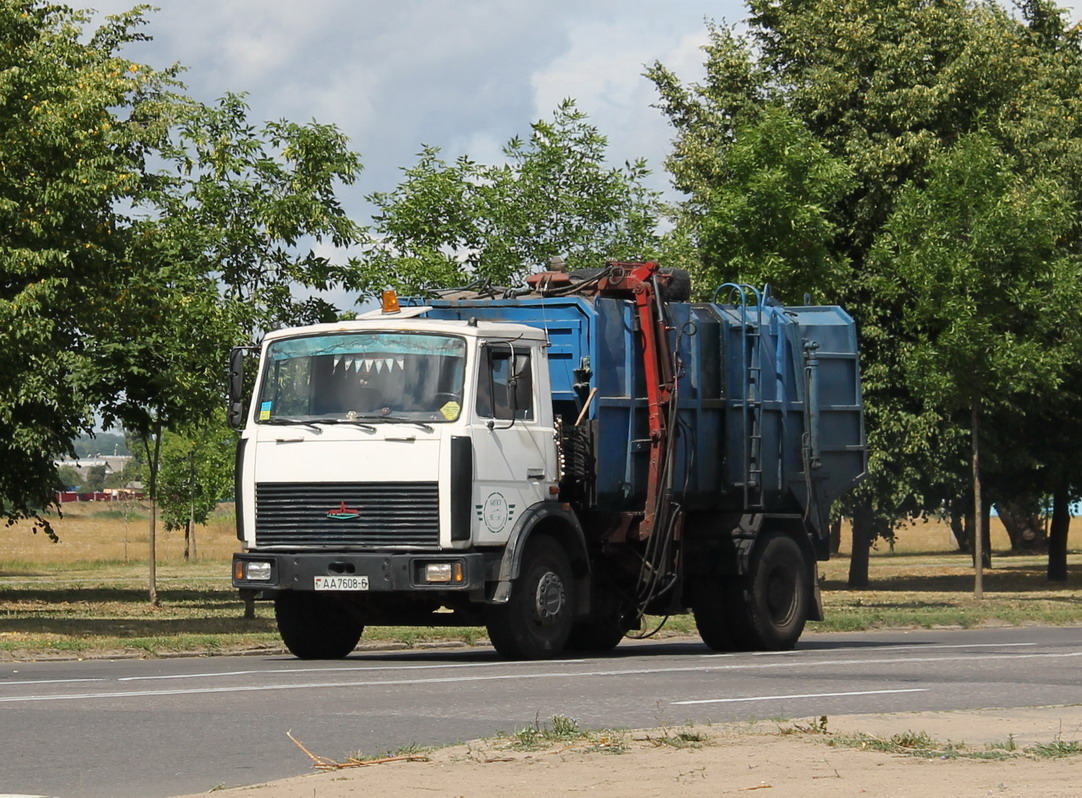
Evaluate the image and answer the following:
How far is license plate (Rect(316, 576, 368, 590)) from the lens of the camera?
15.2 m

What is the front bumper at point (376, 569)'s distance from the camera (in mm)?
15148

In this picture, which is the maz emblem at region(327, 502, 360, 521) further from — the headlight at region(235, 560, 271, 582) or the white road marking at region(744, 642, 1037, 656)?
the white road marking at region(744, 642, 1037, 656)

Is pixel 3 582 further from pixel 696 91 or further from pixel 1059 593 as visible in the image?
pixel 1059 593

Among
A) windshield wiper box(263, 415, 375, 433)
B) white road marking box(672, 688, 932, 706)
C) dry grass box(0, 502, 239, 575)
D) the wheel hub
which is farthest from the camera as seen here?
dry grass box(0, 502, 239, 575)

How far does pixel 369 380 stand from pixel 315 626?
8.79 ft

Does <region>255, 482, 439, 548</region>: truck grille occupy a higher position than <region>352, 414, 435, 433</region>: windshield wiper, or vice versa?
<region>352, 414, 435, 433</region>: windshield wiper

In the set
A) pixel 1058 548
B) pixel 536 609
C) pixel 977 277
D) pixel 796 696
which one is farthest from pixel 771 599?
pixel 1058 548

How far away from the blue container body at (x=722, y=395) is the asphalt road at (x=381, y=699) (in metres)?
1.73

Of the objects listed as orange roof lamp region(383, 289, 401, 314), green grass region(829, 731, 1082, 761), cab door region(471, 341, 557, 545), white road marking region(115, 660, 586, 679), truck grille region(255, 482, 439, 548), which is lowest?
white road marking region(115, 660, 586, 679)

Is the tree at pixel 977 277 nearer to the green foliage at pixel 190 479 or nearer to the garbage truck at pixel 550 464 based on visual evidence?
the garbage truck at pixel 550 464

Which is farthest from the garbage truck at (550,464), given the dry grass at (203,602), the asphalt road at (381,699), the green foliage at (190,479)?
the green foliage at (190,479)

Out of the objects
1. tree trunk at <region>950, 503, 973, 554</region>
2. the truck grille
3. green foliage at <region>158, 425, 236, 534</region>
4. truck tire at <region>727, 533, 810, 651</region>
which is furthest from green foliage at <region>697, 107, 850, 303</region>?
tree trunk at <region>950, 503, 973, 554</region>

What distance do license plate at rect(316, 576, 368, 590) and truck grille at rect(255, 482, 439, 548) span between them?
0.31 m

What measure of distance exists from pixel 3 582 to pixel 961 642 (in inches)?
1207
